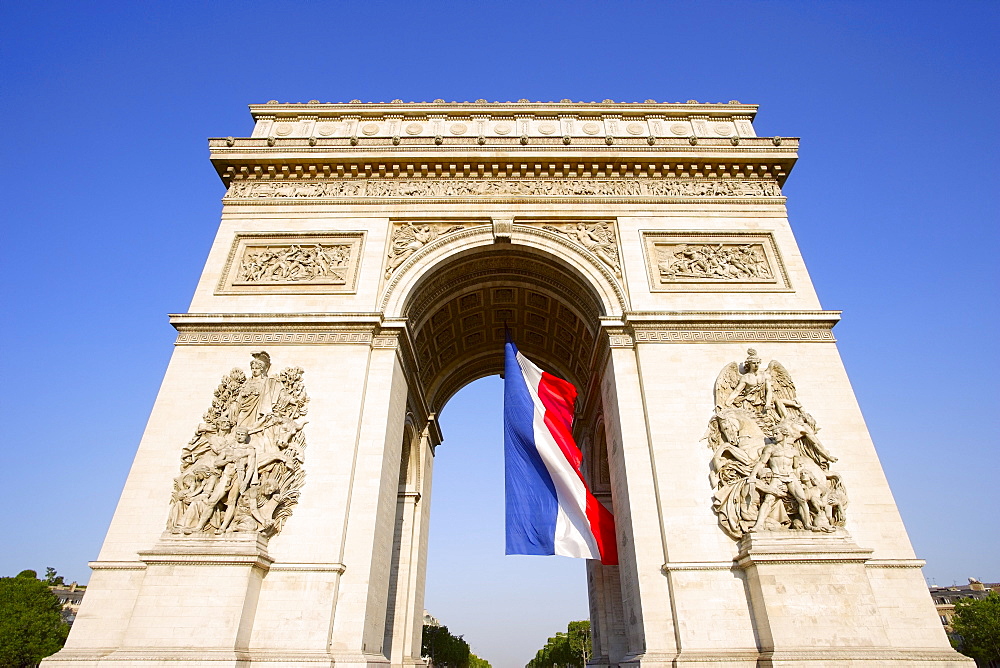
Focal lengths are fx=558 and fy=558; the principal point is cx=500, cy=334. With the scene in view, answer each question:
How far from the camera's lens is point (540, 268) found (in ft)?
48.1

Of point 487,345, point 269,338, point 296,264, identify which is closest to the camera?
point 269,338

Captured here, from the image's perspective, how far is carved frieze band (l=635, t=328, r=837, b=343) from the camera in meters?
12.3

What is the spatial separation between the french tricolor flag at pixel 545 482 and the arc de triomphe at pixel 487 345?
103cm

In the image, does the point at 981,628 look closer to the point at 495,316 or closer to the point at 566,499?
the point at 566,499

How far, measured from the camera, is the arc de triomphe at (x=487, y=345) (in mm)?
9203

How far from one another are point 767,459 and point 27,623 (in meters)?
34.6

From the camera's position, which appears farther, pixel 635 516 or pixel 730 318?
pixel 730 318

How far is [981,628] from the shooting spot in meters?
30.9

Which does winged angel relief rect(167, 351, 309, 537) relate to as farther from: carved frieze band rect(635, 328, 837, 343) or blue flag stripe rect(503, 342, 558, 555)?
carved frieze band rect(635, 328, 837, 343)

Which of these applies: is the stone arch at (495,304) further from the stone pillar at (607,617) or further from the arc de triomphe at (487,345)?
the stone pillar at (607,617)

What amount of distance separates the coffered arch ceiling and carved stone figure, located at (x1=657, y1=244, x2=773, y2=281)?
2.12 meters

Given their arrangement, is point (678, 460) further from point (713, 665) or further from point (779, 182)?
point (779, 182)

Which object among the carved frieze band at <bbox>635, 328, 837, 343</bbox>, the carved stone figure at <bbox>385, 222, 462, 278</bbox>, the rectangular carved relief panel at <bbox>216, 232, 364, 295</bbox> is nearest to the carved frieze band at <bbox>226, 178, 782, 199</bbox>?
the carved stone figure at <bbox>385, 222, 462, 278</bbox>

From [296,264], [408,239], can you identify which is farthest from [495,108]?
[296,264]
